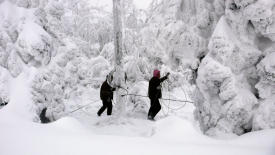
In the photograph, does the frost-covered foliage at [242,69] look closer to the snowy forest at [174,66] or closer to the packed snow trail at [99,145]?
the snowy forest at [174,66]

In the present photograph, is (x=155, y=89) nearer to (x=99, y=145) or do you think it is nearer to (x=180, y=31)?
(x=180, y=31)

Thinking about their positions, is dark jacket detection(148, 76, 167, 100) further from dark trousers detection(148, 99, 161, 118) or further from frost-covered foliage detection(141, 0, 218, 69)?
frost-covered foliage detection(141, 0, 218, 69)

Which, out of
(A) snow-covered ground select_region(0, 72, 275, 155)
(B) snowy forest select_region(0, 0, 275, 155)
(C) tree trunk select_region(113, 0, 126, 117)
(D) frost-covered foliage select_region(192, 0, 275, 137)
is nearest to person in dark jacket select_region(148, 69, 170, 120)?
(B) snowy forest select_region(0, 0, 275, 155)

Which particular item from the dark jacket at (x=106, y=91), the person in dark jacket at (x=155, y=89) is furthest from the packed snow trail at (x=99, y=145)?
the dark jacket at (x=106, y=91)

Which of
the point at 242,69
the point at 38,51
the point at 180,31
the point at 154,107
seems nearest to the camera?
the point at 242,69

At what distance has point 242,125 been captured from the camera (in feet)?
9.68

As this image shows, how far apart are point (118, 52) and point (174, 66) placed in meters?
1.86

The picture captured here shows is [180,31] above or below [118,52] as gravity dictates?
above

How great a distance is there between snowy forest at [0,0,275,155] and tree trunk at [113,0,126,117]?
31 millimetres

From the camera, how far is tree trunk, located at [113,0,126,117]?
461 cm

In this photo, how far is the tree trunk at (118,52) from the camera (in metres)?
4.61

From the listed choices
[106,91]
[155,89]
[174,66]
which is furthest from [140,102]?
[174,66]

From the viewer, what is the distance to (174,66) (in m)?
5.15

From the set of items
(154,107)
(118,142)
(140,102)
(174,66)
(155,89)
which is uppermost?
(174,66)
